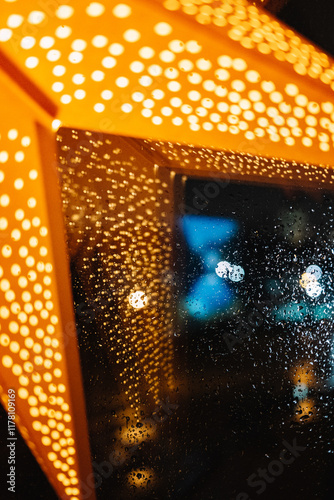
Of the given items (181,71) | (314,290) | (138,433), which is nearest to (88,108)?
(181,71)

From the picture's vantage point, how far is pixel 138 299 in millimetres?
1568

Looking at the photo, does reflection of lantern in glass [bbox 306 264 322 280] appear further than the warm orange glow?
Yes

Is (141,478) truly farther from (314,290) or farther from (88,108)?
(88,108)

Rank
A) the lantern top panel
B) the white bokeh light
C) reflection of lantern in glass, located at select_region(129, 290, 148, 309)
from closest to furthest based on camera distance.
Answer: the lantern top panel < reflection of lantern in glass, located at select_region(129, 290, 148, 309) < the white bokeh light

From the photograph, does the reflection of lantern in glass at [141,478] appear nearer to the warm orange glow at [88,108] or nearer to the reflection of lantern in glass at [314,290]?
the warm orange glow at [88,108]

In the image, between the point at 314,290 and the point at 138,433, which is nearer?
the point at 138,433

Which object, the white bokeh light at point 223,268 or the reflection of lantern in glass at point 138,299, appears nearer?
the reflection of lantern in glass at point 138,299

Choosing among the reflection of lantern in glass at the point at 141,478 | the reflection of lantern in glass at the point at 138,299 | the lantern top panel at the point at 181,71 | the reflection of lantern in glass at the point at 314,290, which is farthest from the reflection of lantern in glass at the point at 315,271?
the reflection of lantern in glass at the point at 141,478

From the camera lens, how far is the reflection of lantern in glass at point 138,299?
1.53m

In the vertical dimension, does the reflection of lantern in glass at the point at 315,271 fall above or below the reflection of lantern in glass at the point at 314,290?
above

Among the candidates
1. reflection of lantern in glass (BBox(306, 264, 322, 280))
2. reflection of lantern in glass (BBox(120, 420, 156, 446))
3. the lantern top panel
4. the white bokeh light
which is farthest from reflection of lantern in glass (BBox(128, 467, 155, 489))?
the lantern top panel

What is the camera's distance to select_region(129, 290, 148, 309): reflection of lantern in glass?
1.53m

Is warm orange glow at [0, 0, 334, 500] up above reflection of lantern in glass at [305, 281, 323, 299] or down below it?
above

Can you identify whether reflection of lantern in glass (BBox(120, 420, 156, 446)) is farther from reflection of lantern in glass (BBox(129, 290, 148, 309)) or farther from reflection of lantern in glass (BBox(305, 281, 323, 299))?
reflection of lantern in glass (BBox(305, 281, 323, 299))
